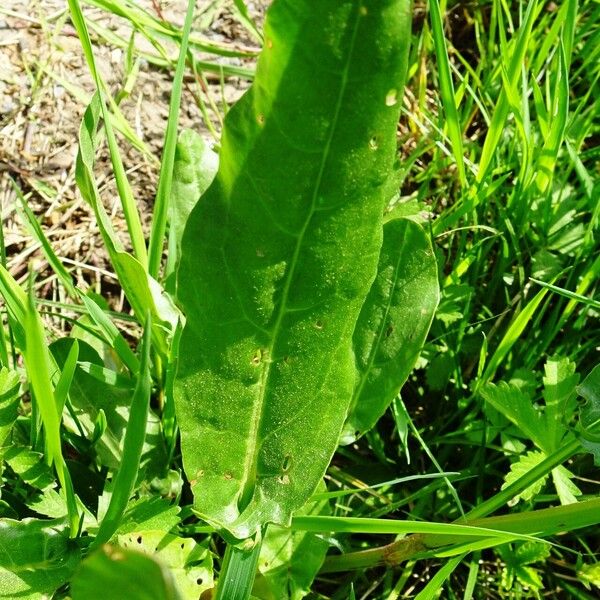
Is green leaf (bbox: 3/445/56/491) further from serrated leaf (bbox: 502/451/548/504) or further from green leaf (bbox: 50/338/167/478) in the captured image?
serrated leaf (bbox: 502/451/548/504)

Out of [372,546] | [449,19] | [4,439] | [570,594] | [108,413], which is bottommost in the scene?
[570,594]

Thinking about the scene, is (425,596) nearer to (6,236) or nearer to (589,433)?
(589,433)

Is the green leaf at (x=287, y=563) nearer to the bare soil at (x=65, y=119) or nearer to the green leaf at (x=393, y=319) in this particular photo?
the green leaf at (x=393, y=319)

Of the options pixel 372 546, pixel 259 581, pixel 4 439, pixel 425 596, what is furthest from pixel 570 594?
pixel 4 439

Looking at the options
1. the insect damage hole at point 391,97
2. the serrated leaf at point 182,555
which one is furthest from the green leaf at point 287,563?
the insect damage hole at point 391,97

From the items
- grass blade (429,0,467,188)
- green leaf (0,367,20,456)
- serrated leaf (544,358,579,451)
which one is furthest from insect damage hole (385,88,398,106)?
green leaf (0,367,20,456)

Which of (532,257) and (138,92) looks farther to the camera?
(138,92)

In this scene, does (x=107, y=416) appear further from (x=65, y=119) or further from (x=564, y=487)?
(x=65, y=119)
